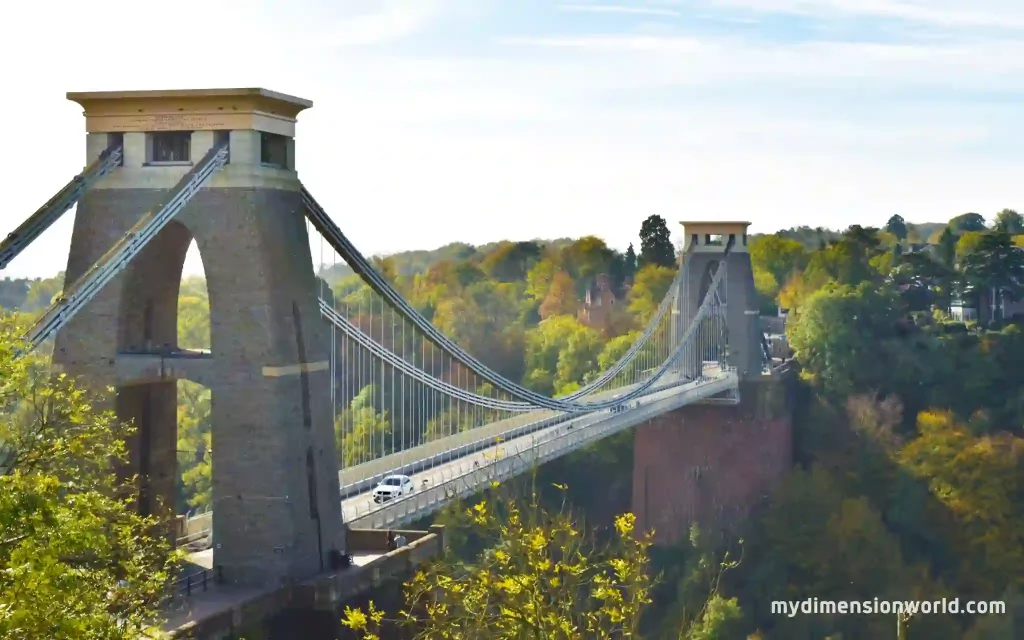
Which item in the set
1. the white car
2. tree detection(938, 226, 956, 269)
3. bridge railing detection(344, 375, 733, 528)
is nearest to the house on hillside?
tree detection(938, 226, 956, 269)

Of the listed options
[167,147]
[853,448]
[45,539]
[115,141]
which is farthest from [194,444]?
[45,539]

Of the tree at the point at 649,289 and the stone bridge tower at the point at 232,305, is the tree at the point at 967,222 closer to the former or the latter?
the tree at the point at 649,289

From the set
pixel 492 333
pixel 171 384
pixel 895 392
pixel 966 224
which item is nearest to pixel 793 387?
pixel 895 392

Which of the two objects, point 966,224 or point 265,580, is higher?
point 966,224

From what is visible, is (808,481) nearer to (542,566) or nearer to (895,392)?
(895,392)

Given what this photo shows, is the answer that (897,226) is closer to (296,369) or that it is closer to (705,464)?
(705,464)

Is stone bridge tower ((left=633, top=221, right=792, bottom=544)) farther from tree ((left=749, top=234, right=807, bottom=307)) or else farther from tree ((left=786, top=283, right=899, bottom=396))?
tree ((left=749, top=234, right=807, bottom=307))
